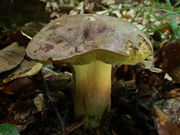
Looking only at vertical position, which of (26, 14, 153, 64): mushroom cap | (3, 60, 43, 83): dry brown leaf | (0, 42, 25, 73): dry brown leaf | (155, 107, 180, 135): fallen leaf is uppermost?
(26, 14, 153, 64): mushroom cap

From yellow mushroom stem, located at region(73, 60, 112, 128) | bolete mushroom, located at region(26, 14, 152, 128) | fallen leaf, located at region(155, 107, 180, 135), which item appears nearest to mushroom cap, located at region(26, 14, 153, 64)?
bolete mushroom, located at region(26, 14, 152, 128)

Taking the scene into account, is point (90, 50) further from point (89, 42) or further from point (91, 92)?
point (91, 92)

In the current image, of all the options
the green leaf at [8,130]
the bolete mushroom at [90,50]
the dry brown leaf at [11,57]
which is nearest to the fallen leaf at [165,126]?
the bolete mushroom at [90,50]

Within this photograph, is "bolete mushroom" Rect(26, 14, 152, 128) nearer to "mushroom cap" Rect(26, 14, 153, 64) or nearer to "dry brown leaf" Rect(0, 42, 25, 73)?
"mushroom cap" Rect(26, 14, 153, 64)

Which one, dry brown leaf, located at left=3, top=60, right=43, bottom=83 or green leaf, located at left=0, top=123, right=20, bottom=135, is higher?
dry brown leaf, located at left=3, top=60, right=43, bottom=83

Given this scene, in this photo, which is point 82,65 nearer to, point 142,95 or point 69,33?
point 69,33

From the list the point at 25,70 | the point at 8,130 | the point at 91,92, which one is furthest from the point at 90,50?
the point at 25,70
